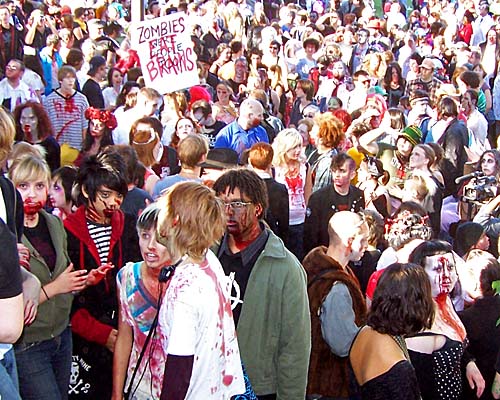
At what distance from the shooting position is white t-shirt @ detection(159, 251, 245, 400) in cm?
330

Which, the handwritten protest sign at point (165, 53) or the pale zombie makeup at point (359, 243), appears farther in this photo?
the handwritten protest sign at point (165, 53)

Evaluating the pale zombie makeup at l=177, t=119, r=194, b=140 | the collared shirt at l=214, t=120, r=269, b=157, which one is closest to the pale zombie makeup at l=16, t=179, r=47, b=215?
the pale zombie makeup at l=177, t=119, r=194, b=140

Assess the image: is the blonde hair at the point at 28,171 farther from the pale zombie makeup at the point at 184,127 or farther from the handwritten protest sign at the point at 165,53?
the handwritten protest sign at the point at 165,53

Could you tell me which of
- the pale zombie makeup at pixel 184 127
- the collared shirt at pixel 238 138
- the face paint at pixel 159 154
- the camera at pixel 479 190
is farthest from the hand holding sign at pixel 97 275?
the camera at pixel 479 190

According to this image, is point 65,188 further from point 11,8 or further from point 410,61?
point 410,61

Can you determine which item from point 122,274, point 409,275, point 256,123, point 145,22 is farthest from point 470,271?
point 145,22

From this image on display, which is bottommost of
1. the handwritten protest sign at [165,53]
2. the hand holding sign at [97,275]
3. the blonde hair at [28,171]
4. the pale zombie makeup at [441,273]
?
the pale zombie makeup at [441,273]

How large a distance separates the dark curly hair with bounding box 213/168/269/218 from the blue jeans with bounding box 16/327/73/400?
1.06 metres

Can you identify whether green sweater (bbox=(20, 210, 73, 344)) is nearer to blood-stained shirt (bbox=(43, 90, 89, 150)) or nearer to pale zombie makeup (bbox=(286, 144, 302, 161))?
pale zombie makeup (bbox=(286, 144, 302, 161))

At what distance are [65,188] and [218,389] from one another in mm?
2524

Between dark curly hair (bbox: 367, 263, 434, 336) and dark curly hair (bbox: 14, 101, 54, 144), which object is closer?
dark curly hair (bbox: 367, 263, 434, 336)

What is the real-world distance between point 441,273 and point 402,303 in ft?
3.14

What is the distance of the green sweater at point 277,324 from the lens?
412 centimetres

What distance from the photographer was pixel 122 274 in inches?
161
